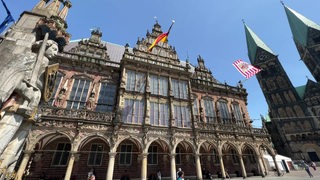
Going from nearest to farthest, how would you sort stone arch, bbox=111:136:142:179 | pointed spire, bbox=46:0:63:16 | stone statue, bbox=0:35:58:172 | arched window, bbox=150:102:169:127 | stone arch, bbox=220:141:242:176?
stone statue, bbox=0:35:58:172 < pointed spire, bbox=46:0:63:16 < stone arch, bbox=111:136:142:179 < arched window, bbox=150:102:169:127 < stone arch, bbox=220:141:242:176

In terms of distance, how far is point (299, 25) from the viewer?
6028 cm

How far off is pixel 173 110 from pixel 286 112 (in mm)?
49693

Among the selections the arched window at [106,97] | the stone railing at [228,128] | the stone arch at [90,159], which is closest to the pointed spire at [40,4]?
the stone arch at [90,159]

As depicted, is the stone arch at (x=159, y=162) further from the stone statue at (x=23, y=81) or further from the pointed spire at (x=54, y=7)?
the pointed spire at (x=54, y=7)

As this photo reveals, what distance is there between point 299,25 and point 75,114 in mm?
82268

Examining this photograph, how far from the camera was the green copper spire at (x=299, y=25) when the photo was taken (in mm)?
57125

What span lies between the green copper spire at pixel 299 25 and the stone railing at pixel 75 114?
74.0 meters

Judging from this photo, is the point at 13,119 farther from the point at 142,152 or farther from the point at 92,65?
the point at 92,65

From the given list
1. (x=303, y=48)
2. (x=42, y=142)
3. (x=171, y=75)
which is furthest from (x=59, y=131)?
(x=303, y=48)

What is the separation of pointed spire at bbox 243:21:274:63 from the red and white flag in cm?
5364

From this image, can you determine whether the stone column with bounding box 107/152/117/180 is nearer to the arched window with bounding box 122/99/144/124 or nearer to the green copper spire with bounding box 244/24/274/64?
the arched window with bounding box 122/99/144/124

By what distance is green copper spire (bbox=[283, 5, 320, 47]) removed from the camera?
5712 cm

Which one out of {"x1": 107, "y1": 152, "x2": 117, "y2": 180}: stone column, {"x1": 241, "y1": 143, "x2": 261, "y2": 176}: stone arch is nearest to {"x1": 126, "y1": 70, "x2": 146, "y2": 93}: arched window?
{"x1": 107, "y1": 152, "x2": 117, "y2": 180}: stone column

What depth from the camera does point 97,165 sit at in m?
15.3
